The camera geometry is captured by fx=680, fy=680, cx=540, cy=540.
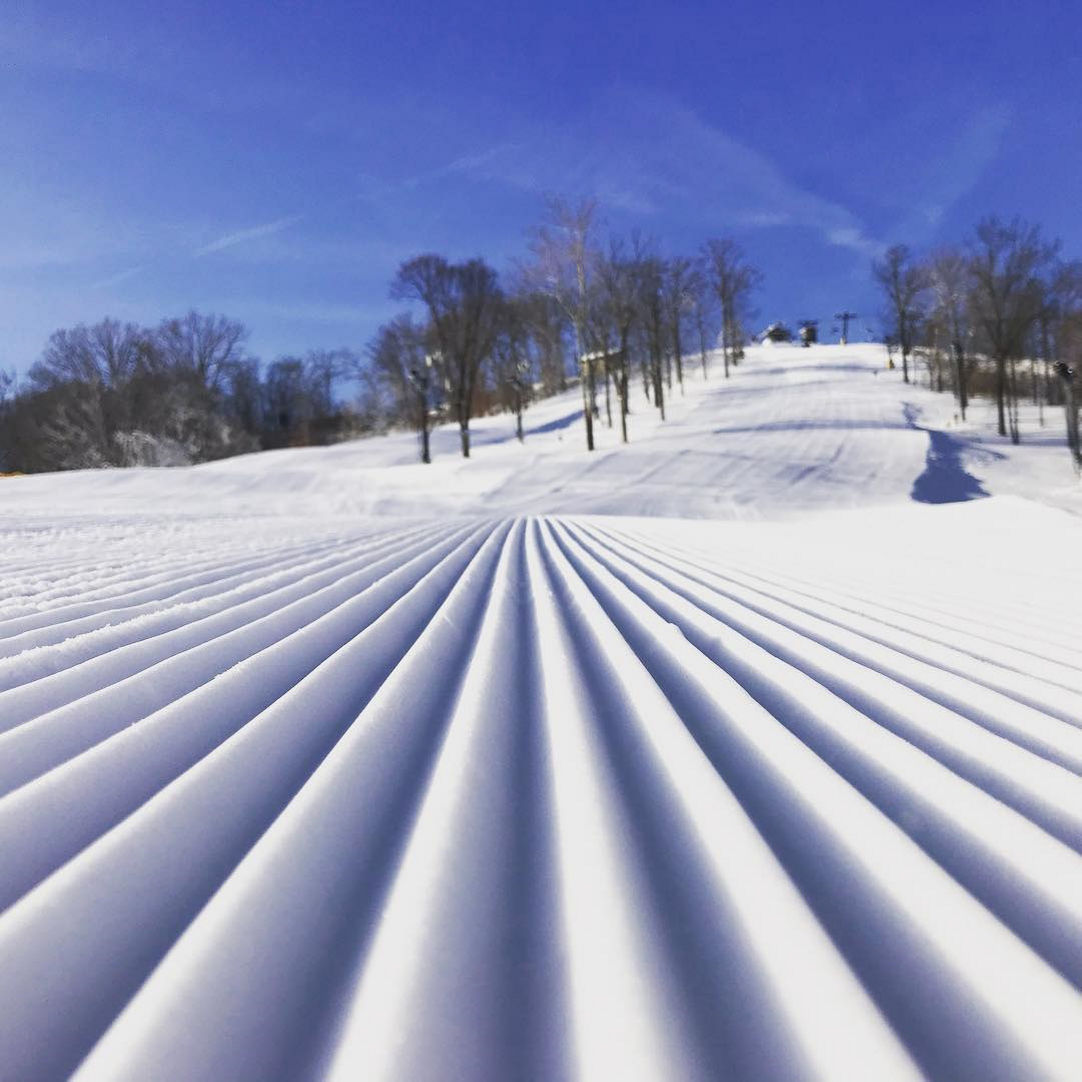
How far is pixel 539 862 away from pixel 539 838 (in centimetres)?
7

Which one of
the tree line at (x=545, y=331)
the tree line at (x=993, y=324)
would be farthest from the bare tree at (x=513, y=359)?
the tree line at (x=993, y=324)

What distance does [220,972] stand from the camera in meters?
0.76

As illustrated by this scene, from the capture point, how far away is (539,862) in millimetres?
1008

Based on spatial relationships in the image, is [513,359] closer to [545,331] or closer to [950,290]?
[545,331]

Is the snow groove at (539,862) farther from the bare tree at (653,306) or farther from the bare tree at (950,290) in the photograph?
the bare tree at (950,290)

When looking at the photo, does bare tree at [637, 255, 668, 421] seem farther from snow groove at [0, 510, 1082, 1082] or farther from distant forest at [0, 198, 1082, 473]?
snow groove at [0, 510, 1082, 1082]

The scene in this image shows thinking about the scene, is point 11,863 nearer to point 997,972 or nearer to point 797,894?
point 797,894

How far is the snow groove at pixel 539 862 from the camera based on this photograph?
69cm

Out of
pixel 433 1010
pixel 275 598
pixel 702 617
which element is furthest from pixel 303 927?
pixel 275 598

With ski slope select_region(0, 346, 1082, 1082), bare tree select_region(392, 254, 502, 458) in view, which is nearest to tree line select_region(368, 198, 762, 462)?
bare tree select_region(392, 254, 502, 458)

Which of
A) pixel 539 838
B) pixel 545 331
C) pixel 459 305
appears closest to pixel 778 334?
pixel 545 331

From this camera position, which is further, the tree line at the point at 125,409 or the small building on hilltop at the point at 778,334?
the small building on hilltop at the point at 778,334

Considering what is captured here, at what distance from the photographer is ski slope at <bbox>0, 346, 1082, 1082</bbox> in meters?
0.70

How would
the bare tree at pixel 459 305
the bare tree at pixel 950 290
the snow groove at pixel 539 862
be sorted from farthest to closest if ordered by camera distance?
1. the bare tree at pixel 950 290
2. the bare tree at pixel 459 305
3. the snow groove at pixel 539 862
